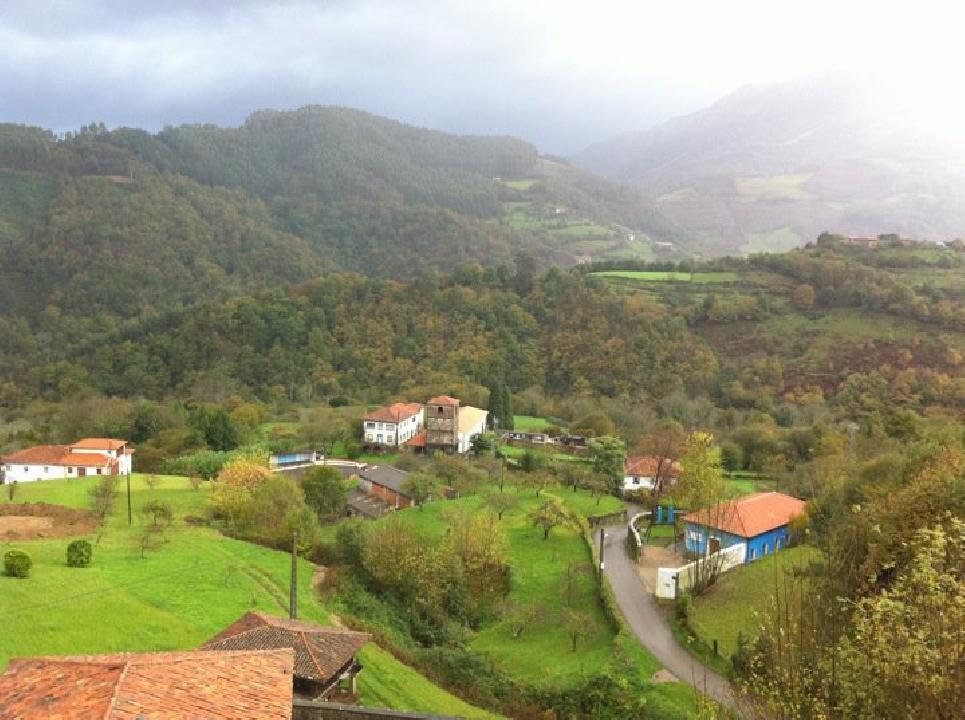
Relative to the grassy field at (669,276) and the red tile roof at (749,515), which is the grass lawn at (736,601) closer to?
the red tile roof at (749,515)

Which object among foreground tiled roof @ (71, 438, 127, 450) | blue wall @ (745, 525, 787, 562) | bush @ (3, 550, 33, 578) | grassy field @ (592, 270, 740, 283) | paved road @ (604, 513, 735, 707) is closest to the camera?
paved road @ (604, 513, 735, 707)

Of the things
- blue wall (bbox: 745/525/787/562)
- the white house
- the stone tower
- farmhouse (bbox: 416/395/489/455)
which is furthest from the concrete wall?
the white house

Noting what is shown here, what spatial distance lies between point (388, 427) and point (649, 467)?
16581 mm

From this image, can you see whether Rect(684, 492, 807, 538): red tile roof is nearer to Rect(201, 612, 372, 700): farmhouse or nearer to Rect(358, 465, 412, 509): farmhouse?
Rect(358, 465, 412, 509): farmhouse

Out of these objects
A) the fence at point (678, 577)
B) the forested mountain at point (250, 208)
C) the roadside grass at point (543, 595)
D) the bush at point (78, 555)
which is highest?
the forested mountain at point (250, 208)

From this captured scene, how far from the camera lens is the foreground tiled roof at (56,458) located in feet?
135

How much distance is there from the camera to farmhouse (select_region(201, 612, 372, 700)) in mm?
15312

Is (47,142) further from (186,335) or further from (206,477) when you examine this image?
(206,477)

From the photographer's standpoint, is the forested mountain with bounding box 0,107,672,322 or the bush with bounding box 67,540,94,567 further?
the forested mountain with bounding box 0,107,672,322

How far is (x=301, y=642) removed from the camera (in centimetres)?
1584

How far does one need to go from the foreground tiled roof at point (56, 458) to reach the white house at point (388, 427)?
15.0m

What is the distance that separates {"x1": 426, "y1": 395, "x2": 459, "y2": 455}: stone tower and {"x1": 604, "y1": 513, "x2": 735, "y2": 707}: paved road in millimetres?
17898

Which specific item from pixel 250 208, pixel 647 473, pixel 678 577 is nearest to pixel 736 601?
pixel 678 577

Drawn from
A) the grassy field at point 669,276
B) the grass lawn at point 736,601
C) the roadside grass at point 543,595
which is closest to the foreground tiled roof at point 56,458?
the roadside grass at point 543,595
